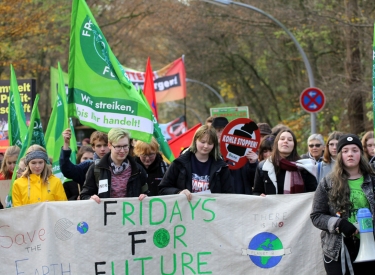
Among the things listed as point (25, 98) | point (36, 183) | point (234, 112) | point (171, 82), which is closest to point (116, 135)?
point (36, 183)

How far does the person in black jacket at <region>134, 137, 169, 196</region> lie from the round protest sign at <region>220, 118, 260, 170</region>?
31.5 inches

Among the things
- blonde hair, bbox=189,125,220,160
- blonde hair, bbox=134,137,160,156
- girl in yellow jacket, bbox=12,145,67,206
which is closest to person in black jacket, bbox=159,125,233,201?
blonde hair, bbox=189,125,220,160

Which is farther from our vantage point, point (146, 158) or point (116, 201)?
point (146, 158)

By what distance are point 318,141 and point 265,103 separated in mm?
25599

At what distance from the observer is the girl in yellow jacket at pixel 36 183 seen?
7.62m

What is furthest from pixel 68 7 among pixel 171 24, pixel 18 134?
pixel 18 134

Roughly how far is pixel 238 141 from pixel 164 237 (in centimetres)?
135

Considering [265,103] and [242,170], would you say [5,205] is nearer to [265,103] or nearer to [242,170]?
[242,170]

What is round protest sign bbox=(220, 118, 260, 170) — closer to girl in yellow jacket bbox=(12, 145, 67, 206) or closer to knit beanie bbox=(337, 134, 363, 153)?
girl in yellow jacket bbox=(12, 145, 67, 206)

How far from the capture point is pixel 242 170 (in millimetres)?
8383

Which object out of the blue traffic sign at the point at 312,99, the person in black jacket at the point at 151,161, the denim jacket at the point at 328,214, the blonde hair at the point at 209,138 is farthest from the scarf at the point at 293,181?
the blue traffic sign at the point at 312,99

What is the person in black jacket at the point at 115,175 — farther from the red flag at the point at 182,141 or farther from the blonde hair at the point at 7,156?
the red flag at the point at 182,141

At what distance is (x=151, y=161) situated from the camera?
8680 mm

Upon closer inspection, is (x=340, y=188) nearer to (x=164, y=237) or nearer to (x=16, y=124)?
(x=164, y=237)
